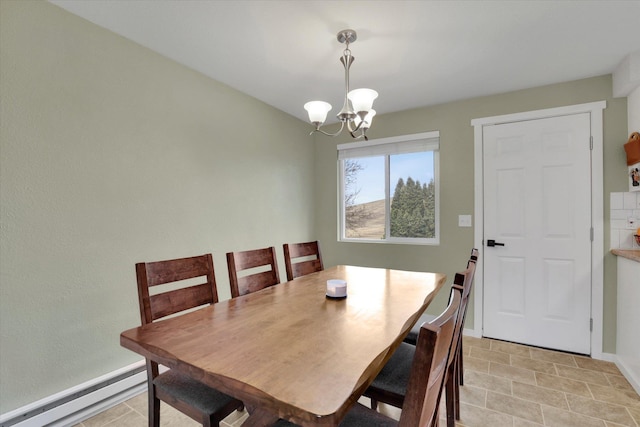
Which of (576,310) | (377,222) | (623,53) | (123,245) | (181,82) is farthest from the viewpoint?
(377,222)

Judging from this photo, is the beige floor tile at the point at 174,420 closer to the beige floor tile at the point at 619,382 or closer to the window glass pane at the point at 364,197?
the window glass pane at the point at 364,197

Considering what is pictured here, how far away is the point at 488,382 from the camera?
213 cm

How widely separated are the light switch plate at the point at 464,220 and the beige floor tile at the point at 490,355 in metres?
1.16

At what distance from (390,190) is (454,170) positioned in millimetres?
741

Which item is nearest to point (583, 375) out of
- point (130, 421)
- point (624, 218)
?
point (624, 218)

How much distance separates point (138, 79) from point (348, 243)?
8.71 ft

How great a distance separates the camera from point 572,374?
2.24 meters

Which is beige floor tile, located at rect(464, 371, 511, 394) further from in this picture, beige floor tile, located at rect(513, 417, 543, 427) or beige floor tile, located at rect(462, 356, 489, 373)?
beige floor tile, located at rect(513, 417, 543, 427)

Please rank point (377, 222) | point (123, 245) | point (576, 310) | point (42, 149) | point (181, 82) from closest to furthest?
point (42, 149) → point (123, 245) → point (181, 82) → point (576, 310) → point (377, 222)

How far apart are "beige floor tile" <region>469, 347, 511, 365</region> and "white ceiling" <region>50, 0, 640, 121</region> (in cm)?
240

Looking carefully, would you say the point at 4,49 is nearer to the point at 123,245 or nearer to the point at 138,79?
the point at 138,79

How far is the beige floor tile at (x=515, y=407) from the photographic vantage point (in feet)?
5.79

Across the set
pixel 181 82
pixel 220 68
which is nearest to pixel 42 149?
pixel 181 82

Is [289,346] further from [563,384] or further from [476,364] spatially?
[563,384]
